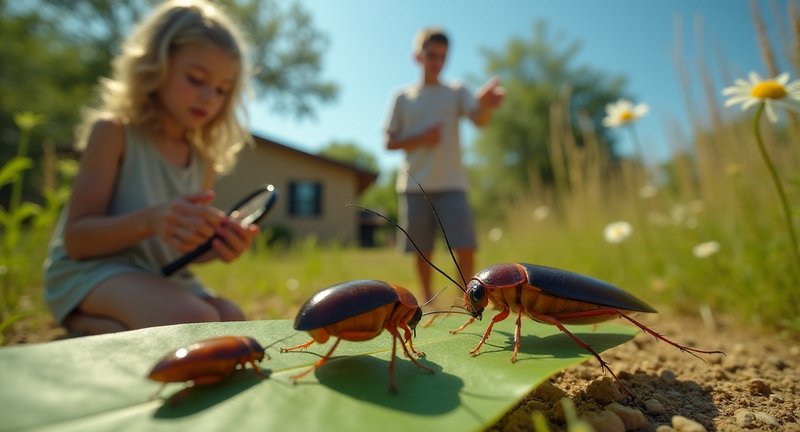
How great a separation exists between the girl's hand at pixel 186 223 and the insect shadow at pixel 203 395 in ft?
3.62

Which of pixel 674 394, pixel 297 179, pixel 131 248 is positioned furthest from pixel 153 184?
pixel 297 179

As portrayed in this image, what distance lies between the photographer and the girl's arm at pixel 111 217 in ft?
6.44

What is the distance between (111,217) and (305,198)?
55.6 ft

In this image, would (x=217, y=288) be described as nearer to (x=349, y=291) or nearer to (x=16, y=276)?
(x=16, y=276)

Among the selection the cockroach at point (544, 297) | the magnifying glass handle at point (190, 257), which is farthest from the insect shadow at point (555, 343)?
the magnifying glass handle at point (190, 257)

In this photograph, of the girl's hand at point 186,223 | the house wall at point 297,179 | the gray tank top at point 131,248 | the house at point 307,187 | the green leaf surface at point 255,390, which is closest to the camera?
the green leaf surface at point 255,390

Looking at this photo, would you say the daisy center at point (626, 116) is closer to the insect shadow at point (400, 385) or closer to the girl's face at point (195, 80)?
the girl's face at point (195, 80)

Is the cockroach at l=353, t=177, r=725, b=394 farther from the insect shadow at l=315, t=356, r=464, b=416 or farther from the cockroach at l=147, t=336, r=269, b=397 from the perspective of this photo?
the cockroach at l=147, t=336, r=269, b=397

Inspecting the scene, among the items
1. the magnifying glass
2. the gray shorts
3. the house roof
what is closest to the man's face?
the gray shorts

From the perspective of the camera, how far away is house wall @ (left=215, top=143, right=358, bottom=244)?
16.6m

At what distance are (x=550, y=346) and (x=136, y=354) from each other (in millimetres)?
1107

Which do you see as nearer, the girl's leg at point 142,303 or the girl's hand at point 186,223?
the girl's hand at point 186,223

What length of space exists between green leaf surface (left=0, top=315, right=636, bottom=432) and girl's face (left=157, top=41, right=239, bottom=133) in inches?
76.0

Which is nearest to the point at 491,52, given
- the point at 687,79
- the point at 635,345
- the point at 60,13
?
the point at 60,13
